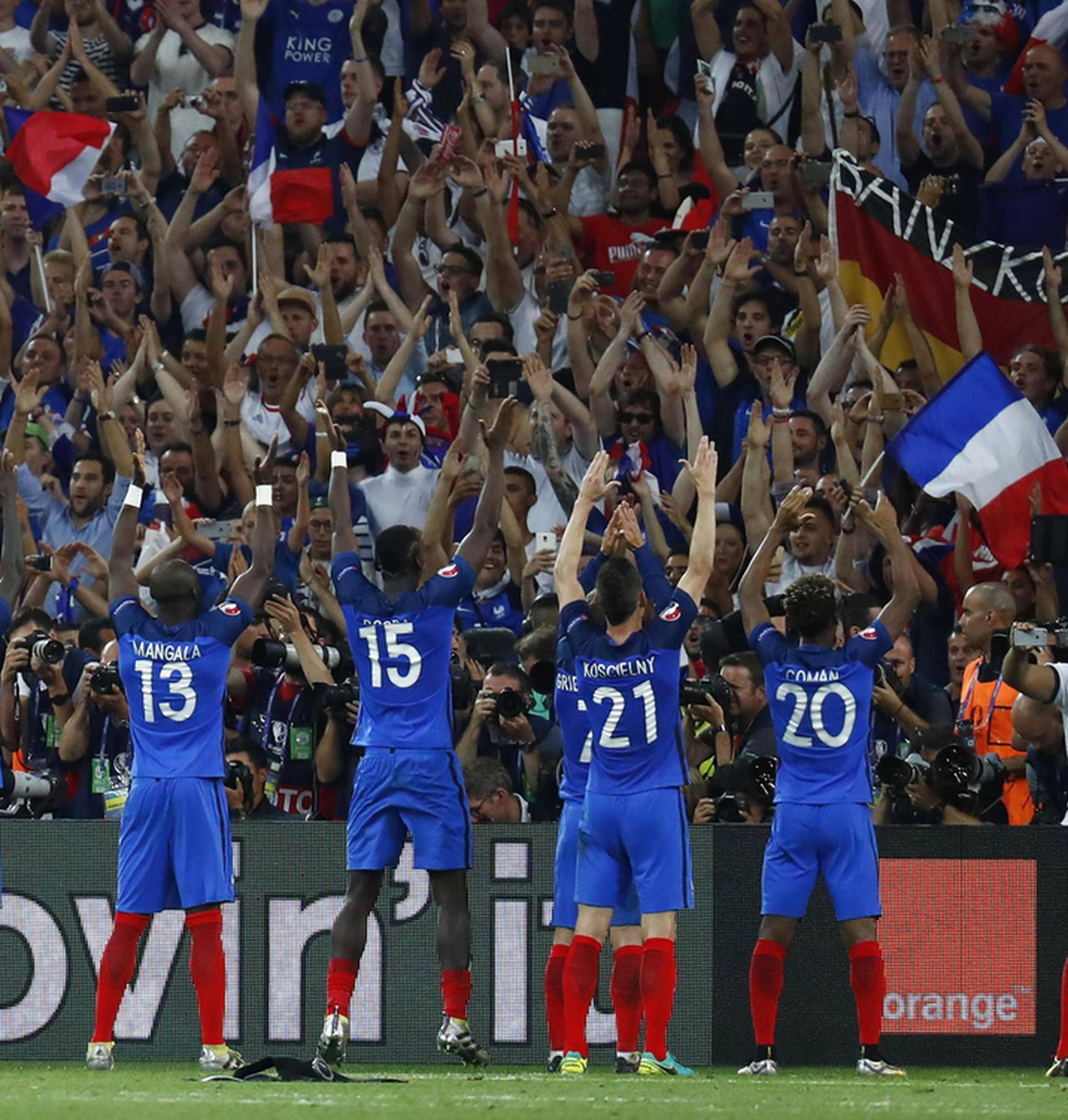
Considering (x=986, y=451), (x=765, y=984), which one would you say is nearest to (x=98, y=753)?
(x=765, y=984)

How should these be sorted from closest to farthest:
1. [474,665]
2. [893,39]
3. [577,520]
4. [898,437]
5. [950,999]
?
[577,520] → [950,999] → [474,665] → [898,437] → [893,39]

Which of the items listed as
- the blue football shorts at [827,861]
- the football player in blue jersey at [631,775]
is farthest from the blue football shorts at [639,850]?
the blue football shorts at [827,861]

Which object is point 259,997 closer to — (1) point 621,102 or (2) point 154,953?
(2) point 154,953

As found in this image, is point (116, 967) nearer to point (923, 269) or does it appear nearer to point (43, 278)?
point (923, 269)

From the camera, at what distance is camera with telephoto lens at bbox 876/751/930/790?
32.4 feet

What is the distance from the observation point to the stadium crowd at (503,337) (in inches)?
443

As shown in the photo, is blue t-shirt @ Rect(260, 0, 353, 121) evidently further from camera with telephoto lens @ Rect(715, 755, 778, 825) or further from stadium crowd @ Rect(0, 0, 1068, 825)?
camera with telephoto lens @ Rect(715, 755, 778, 825)

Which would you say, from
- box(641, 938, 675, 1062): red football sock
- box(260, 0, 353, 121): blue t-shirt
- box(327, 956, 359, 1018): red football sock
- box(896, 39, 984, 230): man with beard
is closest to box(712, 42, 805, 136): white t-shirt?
box(896, 39, 984, 230): man with beard

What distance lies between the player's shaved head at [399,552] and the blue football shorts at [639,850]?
1.27 meters

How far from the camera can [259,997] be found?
34.6 feet

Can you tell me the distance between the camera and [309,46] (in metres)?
16.6

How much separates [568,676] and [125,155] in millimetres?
8940

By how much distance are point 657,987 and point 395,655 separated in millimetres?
1781

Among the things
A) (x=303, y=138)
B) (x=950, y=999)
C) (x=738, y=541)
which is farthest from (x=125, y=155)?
(x=950, y=999)
